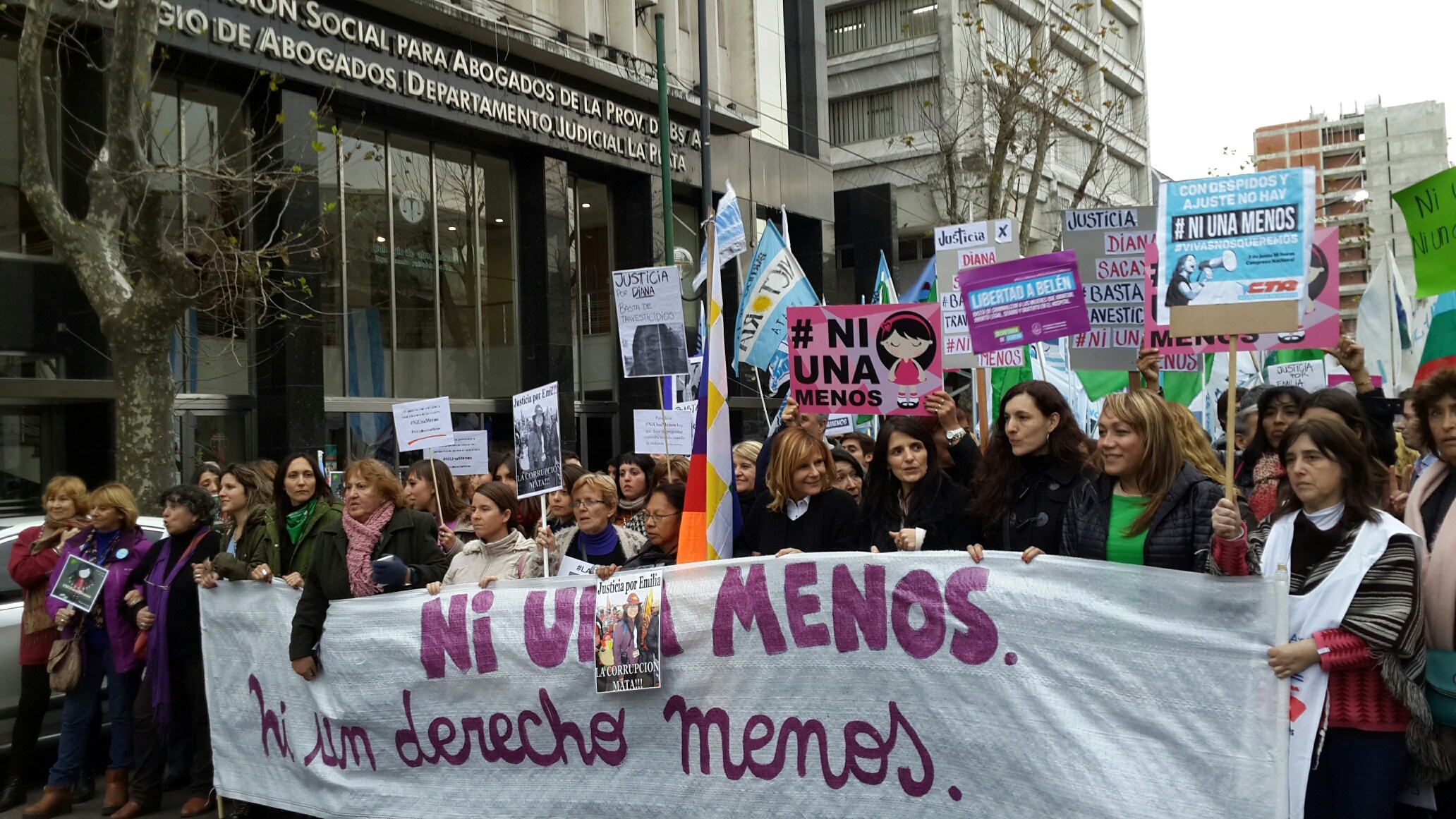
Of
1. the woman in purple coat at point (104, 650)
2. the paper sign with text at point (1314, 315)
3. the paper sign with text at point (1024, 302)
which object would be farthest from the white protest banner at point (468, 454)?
the paper sign with text at point (1314, 315)

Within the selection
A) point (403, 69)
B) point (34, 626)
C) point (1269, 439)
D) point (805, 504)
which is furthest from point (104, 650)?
point (403, 69)

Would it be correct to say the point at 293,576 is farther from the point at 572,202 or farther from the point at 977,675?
the point at 572,202

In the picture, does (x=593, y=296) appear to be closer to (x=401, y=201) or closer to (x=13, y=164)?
(x=401, y=201)

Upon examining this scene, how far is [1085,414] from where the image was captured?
12141 mm

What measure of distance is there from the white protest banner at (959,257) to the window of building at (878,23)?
29253 millimetres

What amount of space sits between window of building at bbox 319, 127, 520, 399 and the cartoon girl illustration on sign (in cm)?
1199

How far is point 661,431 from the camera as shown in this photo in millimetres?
10242

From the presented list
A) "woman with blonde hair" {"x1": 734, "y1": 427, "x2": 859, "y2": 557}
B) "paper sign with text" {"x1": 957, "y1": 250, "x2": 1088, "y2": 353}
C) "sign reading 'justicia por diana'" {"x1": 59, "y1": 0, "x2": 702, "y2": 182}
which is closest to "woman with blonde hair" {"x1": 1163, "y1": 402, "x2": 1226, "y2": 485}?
"paper sign with text" {"x1": 957, "y1": 250, "x2": 1088, "y2": 353}

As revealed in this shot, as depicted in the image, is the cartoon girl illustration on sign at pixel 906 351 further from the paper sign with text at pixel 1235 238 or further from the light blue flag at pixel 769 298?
the light blue flag at pixel 769 298

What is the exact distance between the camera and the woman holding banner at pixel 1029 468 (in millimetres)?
4871

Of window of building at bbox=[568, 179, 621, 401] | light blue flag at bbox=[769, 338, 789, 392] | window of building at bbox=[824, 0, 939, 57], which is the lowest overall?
light blue flag at bbox=[769, 338, 789, 392]

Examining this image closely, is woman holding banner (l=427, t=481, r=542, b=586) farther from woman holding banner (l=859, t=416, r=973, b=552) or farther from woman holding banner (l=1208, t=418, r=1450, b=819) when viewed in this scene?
woman holding banner (l=1208, t=418, r=1450, b=819)

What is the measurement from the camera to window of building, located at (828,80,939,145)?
38.3 m

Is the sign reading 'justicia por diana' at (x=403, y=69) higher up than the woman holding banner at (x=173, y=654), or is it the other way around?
the sign reading 'justicia por diana' at (x=403, y=69)
